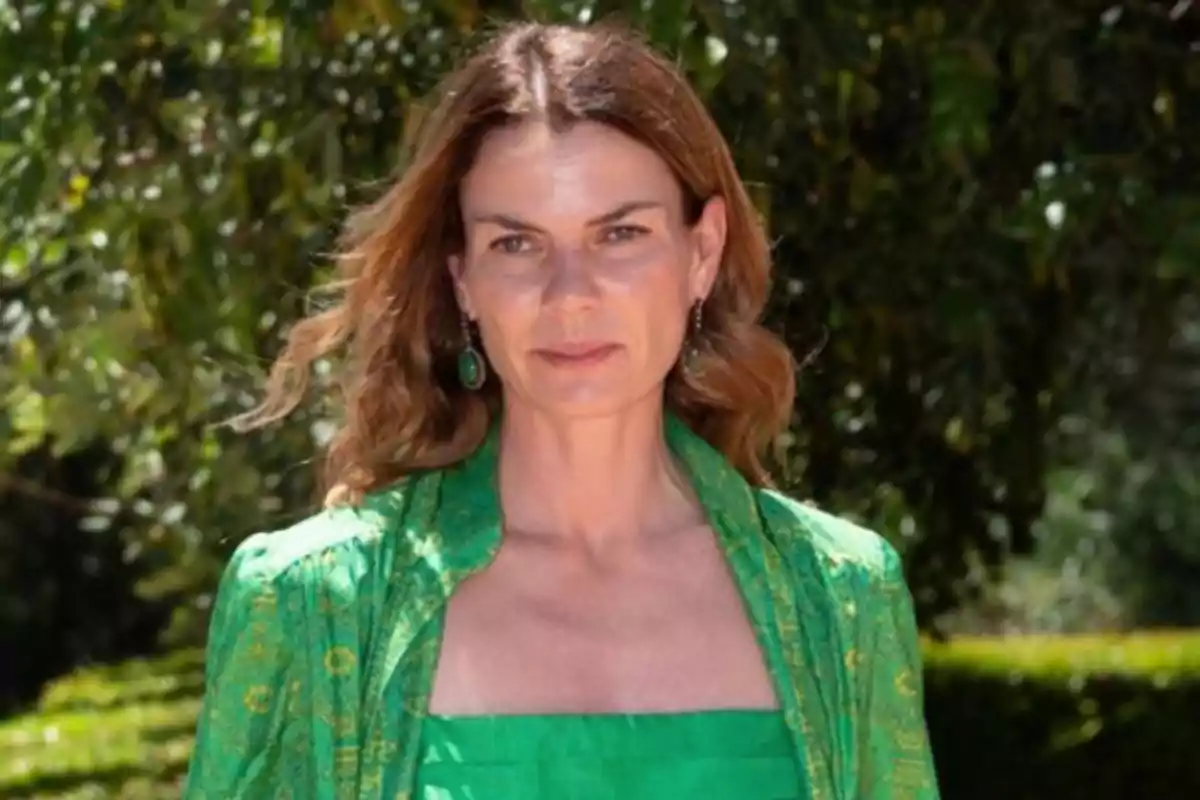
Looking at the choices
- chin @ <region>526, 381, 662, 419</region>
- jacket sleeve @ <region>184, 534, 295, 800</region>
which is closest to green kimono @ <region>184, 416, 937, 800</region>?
jacket sleeve @ <region>184, 534, 295, 800</region>

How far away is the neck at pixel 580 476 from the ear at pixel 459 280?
0.12 meters

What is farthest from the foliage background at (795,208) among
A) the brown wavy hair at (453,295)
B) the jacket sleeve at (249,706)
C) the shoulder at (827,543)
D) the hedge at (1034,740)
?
the hedge at (1034,740)

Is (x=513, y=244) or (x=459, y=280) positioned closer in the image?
(x=513, y=244)

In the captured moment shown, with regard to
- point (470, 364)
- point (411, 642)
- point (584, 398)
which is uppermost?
Result: point (470, 364)

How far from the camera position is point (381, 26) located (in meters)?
3.92

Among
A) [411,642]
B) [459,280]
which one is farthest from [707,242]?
[411,642]

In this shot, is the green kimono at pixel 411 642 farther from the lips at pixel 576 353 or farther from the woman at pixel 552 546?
the lips at pixel 576 353

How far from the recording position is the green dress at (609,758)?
2.24 metres

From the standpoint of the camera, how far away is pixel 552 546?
2461 mm

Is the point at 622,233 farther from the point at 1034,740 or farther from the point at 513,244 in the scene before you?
the point at 1034,740

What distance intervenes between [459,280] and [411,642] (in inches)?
17.1

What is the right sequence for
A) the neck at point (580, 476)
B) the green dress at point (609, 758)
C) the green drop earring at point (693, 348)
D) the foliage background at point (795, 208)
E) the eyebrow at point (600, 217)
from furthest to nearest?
the foliage background at point (795, 208)
the green drop earring at point (693, 348)
the neck at point (580, 476)
the eyebrow at point (600, 217)
the green dress at point (609, 758)

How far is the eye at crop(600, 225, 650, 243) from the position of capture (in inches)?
92.7

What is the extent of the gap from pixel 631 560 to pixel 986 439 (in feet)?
7.12
